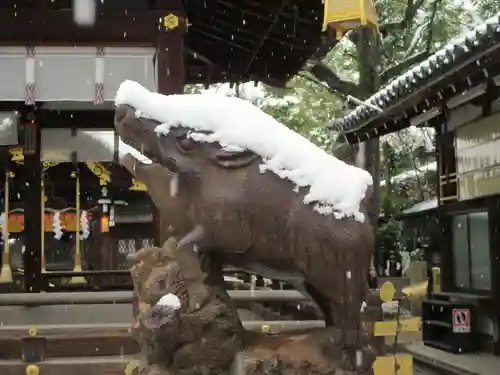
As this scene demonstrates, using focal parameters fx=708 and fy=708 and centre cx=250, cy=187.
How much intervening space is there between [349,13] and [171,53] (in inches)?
72.4


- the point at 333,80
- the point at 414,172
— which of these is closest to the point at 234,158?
the point at 333,80

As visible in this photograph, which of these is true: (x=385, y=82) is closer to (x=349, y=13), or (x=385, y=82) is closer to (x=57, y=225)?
(x=57, y=225)

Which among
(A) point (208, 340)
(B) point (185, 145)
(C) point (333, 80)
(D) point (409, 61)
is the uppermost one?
(D) point (409, 61)

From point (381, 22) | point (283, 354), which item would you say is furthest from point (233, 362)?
point (381, 22)

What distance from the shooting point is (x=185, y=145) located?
3354 millimetres

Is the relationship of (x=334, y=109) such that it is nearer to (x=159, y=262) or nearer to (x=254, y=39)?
(x=254, y=39)

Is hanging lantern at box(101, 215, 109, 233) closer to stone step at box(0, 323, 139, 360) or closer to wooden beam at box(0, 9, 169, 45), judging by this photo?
wooden beam at box(0, 9, 169, 45)

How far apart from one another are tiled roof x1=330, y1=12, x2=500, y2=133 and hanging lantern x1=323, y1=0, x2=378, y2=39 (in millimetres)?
1017

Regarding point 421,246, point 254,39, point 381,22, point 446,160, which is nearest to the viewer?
point 254,39

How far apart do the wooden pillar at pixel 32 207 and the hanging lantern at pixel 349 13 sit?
229 inches

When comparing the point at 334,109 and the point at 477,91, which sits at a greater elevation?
the point at 334,109

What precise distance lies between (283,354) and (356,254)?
586 mm

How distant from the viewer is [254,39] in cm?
970

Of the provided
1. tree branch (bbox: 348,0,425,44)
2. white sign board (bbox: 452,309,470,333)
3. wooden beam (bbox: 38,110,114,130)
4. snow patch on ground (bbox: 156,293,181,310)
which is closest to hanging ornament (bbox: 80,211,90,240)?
wooden beam (bbox: 38,110,114,130)
